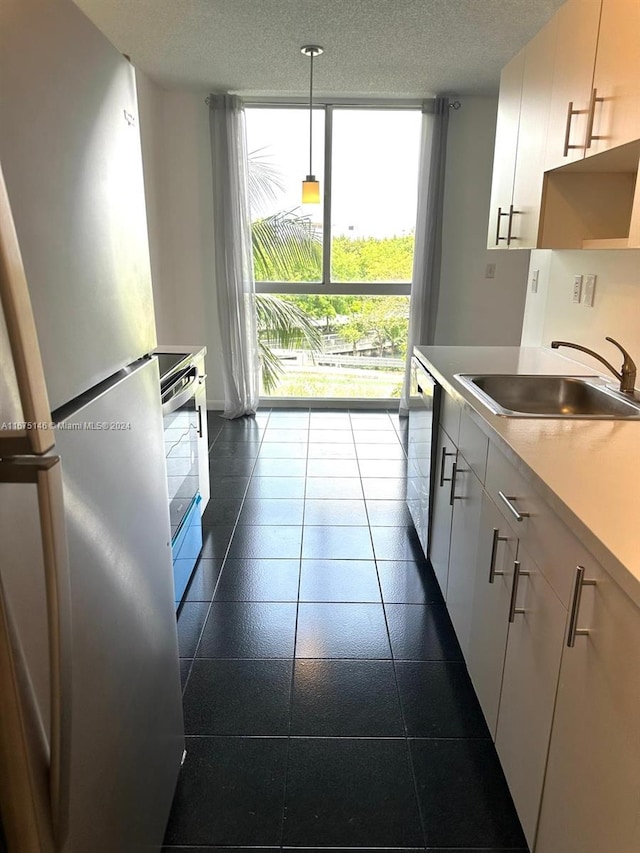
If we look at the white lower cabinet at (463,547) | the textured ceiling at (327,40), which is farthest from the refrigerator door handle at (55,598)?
the textured ceiling at (327,40)

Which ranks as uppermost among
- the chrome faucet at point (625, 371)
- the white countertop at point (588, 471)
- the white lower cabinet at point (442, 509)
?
the chrome faucet at point (625, 371)

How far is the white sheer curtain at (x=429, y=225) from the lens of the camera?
4.79 m

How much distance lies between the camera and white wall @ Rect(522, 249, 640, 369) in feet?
7.10

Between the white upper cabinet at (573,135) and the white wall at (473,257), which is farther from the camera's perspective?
the white wall at (473,257)

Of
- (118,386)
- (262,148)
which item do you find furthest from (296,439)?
(118,386)

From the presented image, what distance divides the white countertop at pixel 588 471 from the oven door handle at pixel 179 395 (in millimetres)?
1024

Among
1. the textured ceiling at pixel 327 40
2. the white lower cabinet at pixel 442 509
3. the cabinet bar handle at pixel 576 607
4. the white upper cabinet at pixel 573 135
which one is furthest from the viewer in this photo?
the textured ceiling at pixel 327 40

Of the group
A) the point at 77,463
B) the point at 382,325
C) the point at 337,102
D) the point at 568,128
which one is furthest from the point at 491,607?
the point at 337,102

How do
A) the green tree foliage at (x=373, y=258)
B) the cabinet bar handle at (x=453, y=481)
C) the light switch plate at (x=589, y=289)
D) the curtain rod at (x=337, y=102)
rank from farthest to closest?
1. the green tree foliage at (x=373, y=258)
2. the curtain rod at (x=337, y=102)
3. the light switch plate at (x=589, y=289)
4. the cabinet bar handle at (x=453, y=481)

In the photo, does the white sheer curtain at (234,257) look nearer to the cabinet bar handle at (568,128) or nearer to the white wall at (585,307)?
the white wall at (585,307)

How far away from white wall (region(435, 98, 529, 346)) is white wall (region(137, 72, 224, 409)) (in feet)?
6.50

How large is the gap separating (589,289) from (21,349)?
2.37 m

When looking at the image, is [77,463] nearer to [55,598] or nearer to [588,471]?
[55,598]

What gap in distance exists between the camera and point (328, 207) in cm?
518
